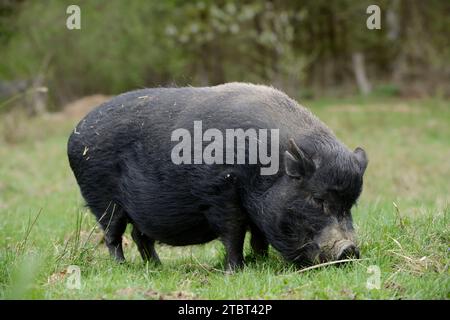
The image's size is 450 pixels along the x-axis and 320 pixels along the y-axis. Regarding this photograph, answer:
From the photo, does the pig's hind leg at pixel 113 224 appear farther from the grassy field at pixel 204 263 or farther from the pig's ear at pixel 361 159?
the pig's ear at pixel 361 159

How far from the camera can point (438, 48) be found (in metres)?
23.2

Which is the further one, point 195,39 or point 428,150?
point 195,39

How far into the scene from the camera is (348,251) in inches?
196

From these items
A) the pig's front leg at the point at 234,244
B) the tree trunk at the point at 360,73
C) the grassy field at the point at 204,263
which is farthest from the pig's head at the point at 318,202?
the tree trunk at the point at 360,73

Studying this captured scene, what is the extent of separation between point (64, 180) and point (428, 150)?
7.33 m

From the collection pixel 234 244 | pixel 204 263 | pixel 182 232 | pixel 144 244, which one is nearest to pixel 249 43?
pixel 144 244

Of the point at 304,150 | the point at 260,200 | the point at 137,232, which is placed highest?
the point at 304,150

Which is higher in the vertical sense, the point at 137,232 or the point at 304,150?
the point at 304,150

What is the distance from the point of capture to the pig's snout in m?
4.94

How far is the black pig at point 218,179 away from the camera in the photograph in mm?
5055

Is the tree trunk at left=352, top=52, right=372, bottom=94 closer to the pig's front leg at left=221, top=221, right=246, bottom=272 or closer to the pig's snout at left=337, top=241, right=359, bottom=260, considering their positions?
the pig's front leg at left=221, top=221, right=246, bottom=272

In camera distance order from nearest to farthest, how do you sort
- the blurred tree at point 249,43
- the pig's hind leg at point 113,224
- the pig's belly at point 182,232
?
the pig's belly at point 182,232 → the pig's hind leg at point 113,224 → the blurred tree at point 249,43
